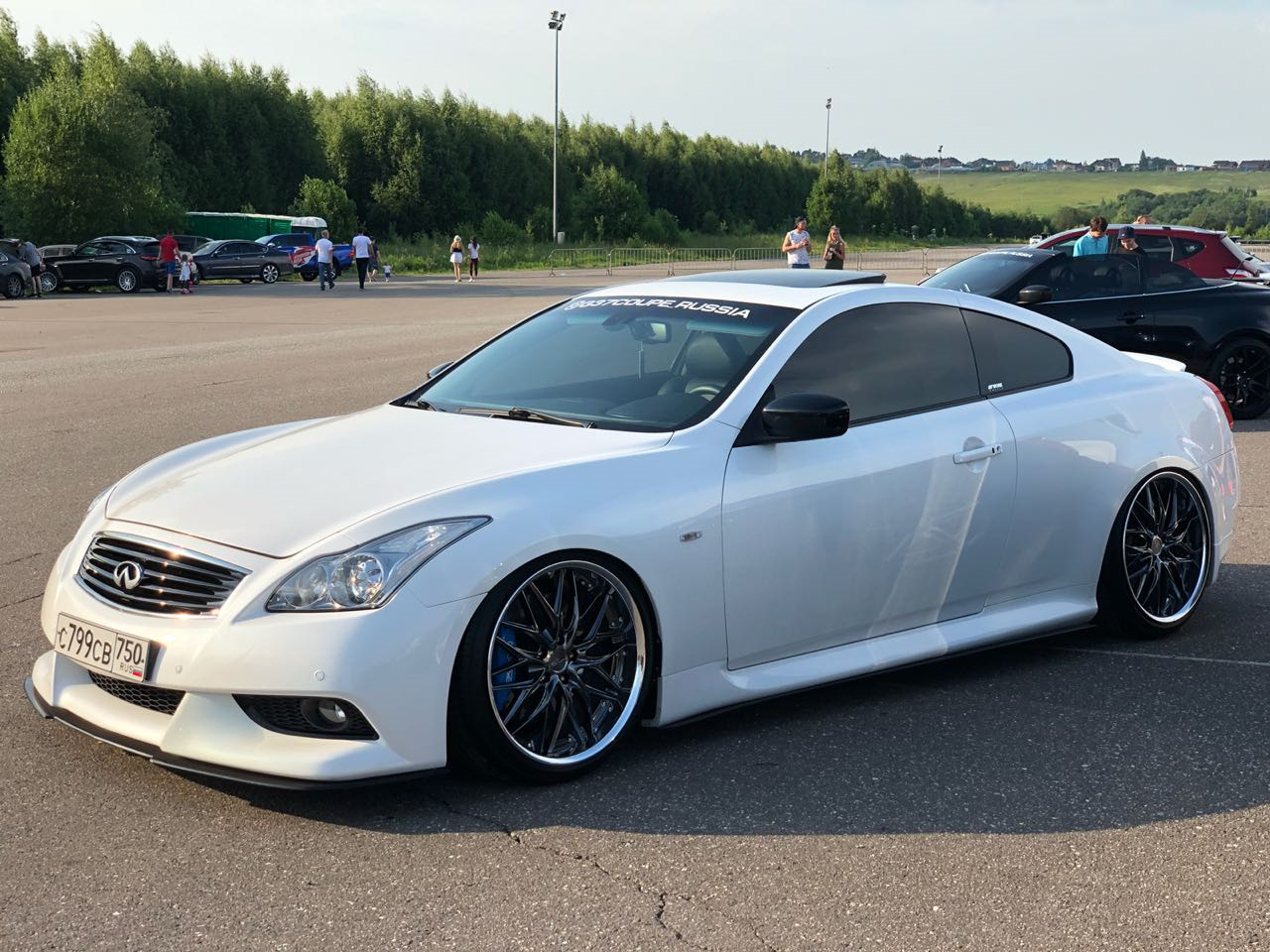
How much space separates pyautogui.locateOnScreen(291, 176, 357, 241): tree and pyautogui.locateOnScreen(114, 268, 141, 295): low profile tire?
29921 mm

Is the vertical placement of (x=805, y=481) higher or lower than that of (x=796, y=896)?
higher

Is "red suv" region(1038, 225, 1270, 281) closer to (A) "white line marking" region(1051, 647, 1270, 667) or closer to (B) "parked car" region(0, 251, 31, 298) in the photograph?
(A) "white line marking" region(1051, 647, 1270, 667)

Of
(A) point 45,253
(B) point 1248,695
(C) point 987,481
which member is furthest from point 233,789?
(A) point 45,253

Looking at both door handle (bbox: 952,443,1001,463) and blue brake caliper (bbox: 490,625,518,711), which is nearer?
blue brake caliper (bbox: 490,625,518,711)

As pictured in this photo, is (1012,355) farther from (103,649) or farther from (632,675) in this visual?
(103,649)

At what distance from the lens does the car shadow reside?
4098 millimetres

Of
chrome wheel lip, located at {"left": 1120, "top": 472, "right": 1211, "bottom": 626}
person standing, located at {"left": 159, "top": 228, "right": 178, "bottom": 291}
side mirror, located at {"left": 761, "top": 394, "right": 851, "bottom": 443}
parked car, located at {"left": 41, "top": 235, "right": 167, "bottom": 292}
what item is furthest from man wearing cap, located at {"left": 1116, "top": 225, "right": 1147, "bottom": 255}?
parked car, located at {"left": 41, "top": 235, "right": 167, "bottom": 292}

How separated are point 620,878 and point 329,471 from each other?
1668 mm

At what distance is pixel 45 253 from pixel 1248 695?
42122 millimetres

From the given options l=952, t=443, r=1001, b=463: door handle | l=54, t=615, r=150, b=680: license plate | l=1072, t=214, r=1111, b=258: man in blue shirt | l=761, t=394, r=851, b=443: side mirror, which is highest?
l=1072, t=214, r=1111, b=258: man in blue shirt

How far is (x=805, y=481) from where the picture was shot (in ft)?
15.8

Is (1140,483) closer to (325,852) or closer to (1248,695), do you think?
(1248,695)

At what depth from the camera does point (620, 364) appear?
5.39 metres

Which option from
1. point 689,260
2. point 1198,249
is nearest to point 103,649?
point 1198,249
